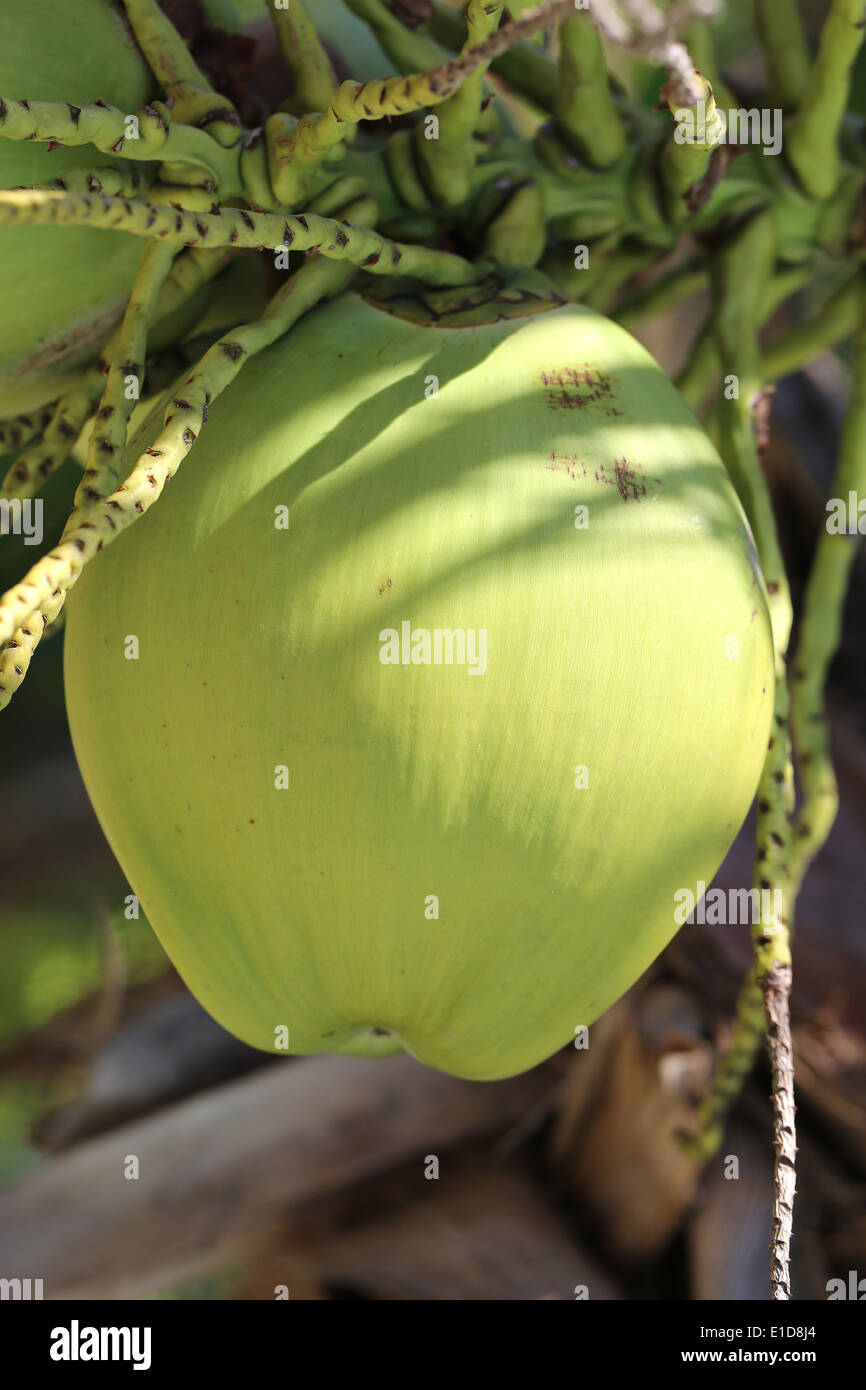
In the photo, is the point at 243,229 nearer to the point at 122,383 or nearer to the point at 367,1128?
the point at 122,383

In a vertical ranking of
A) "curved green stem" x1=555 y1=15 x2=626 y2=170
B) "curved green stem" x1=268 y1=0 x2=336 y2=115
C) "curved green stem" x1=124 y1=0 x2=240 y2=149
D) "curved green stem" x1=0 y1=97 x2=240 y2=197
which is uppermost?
"curved green stem" x1=555 y1=15 x2=626 y2=170

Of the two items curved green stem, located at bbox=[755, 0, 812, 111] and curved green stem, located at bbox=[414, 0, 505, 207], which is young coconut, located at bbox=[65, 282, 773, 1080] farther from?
curved green stem, located at bbox=[755, 0, 812, 111]

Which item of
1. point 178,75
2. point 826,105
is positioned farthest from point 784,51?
point 178,75

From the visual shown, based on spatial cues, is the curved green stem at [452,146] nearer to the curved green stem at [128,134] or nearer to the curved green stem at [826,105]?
the curved green stem at [128,134]

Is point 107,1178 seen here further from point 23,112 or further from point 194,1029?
point 23,112

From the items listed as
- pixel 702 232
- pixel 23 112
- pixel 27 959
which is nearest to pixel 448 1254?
pixel 27 959

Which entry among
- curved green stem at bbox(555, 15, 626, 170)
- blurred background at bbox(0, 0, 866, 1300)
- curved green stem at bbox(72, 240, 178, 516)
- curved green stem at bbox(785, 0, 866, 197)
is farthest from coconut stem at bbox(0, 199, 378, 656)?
blurred background at bbox(0, 0, 866, 1300)

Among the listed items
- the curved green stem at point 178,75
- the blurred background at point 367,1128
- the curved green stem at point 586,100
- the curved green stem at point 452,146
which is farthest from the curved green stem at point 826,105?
the blurred background at point 367,1128
